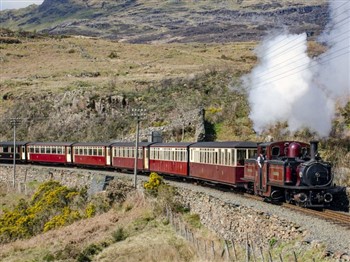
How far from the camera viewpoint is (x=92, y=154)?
156ft

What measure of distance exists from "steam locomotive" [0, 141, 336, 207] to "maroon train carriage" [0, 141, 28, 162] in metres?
14.6

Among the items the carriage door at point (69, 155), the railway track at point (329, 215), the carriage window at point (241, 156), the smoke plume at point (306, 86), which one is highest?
the smoke plume at point (306, 86)

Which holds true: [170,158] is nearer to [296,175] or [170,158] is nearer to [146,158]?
[146,158]

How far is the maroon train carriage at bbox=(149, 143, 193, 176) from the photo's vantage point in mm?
33438

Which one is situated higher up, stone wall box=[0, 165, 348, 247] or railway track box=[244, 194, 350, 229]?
railway track box=[244, 194, 350, 229]

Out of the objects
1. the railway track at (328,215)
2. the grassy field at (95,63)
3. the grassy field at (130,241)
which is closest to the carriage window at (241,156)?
the grassy field at (130,241)

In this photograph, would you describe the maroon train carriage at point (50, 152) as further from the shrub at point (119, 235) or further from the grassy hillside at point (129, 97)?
the shrub at point (119, 235)

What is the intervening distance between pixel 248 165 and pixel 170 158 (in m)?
11.7

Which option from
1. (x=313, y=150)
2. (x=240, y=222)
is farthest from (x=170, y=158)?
(x=313, y=150)

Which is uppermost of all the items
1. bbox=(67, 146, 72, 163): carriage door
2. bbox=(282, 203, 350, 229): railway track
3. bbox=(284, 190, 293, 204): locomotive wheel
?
bbox=(67, 146, 72, 163): carriage door

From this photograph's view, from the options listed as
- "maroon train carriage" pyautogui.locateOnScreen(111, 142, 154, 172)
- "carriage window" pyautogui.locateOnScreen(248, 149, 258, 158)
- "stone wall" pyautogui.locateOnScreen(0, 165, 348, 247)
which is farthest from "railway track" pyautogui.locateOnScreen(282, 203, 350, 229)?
"maroon train carriage" pyautogui.locateOnScreen(111, 142, 154, 172)

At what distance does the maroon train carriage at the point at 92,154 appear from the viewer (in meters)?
45.7

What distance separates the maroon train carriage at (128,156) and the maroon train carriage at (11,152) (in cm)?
1559

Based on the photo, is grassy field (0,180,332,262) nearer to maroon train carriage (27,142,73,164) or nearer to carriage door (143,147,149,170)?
carriage door (143,147,149,170)
